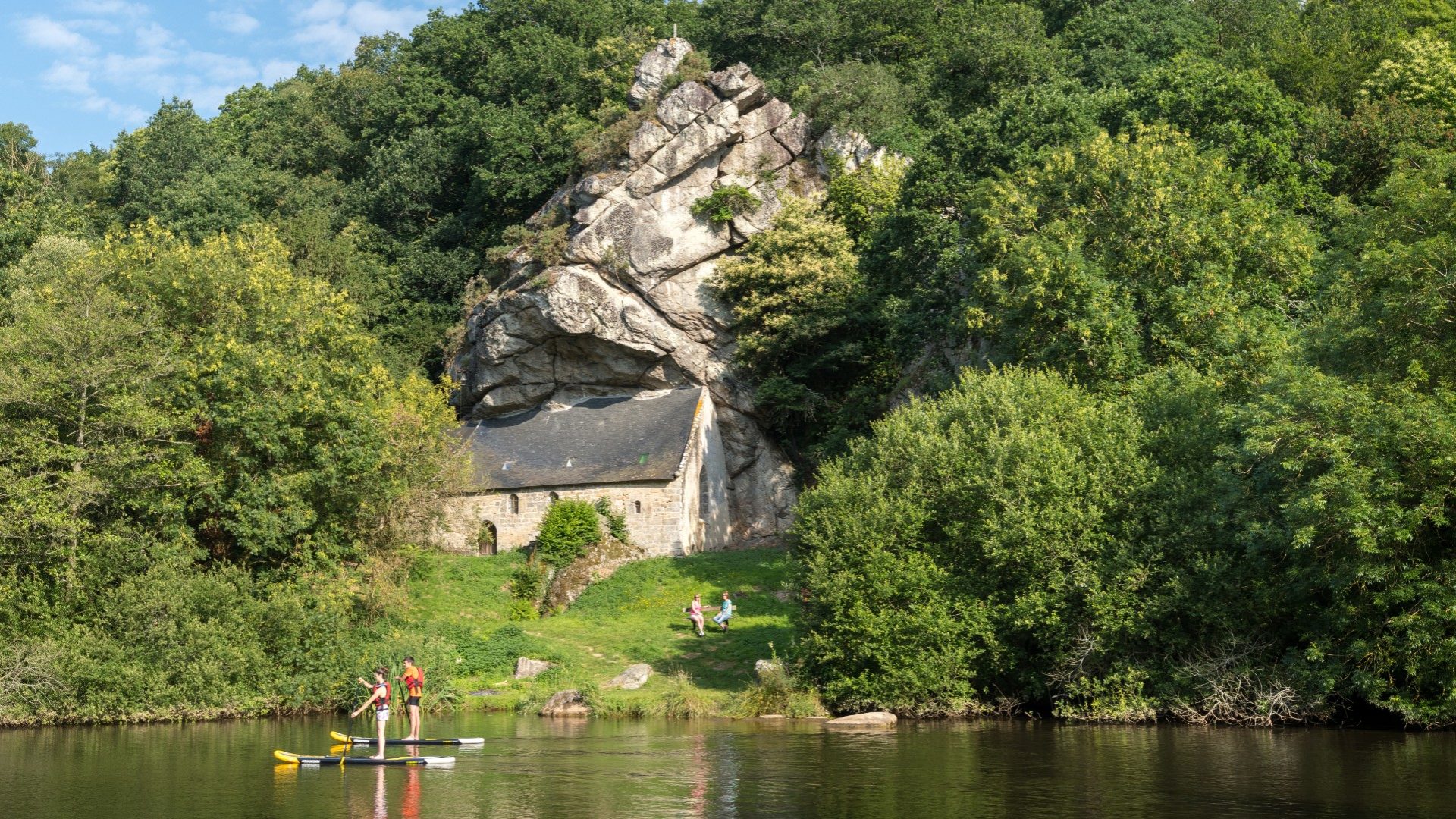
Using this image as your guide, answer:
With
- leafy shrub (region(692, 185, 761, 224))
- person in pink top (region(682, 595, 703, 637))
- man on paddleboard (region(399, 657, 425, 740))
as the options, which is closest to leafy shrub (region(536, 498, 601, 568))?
person in pink top (region(682, 595, 703, 637))

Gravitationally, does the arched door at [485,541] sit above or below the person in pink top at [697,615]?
above

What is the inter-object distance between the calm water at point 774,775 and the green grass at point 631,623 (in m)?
5.71

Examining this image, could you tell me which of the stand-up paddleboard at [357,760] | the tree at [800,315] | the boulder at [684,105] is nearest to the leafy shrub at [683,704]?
the stand-up paddleboard at [357,760]

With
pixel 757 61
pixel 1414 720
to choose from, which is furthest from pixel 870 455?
pixel 757 61

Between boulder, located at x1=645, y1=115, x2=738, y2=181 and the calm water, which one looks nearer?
the calm water

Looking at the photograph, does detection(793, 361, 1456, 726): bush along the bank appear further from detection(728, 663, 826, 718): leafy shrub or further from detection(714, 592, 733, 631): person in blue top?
detection(714, 592, 733, 631): person in blue top

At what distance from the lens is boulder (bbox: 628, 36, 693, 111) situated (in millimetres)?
65188

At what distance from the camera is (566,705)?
33.9 m

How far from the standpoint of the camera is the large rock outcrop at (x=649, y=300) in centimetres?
5950

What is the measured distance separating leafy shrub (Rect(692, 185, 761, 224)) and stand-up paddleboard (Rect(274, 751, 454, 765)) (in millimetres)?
40703

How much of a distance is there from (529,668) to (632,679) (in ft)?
11.4

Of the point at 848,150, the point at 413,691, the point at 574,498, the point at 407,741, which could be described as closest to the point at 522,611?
the point at 574,498

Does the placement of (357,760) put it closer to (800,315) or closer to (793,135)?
(800,315)

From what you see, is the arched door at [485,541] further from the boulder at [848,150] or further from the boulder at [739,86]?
the boulder at [739,86]
